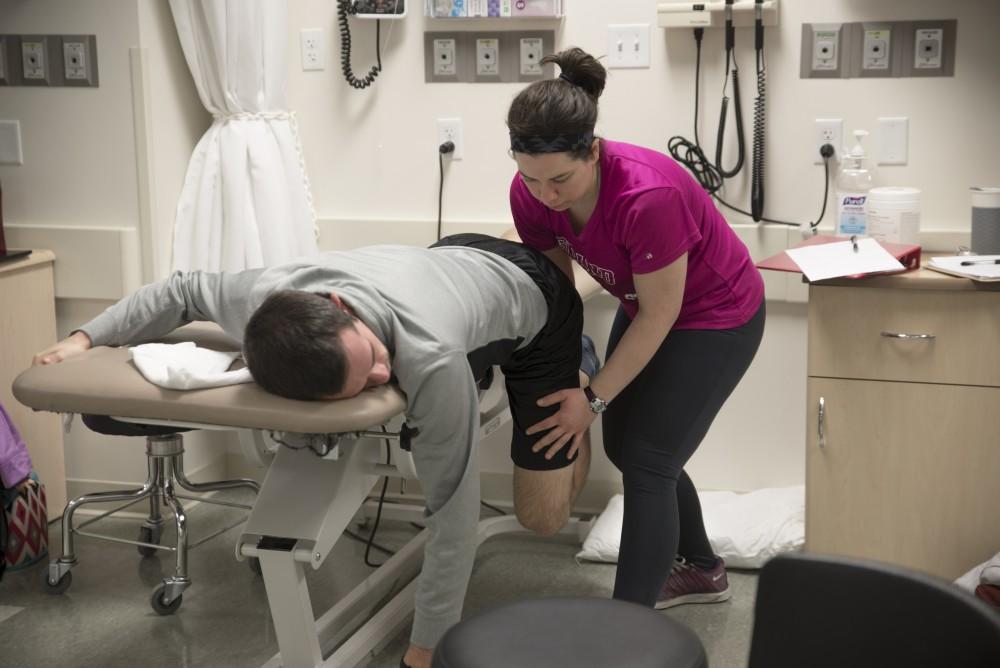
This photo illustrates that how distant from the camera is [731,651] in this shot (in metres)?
2.34

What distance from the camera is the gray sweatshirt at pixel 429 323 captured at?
1.73 m

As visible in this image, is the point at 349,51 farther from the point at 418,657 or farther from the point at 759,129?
the point at 418,657

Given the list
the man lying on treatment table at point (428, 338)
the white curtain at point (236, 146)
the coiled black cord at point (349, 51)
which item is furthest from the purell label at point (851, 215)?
the white curtain at point (236, 146)

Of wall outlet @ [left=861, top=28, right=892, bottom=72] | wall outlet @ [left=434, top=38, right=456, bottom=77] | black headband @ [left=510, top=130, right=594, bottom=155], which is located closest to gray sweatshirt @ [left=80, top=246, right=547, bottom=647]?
black headband @ [left=510, top=130, right=594, bottom=155]

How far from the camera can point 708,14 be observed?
279cm

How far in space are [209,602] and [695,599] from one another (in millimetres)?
1092

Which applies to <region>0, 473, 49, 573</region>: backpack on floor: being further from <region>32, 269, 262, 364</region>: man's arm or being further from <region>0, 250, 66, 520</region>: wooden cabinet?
<region>32, 269, 262, 364</region>: man's arm

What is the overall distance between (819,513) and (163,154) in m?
1.87

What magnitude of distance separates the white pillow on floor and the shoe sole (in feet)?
0.43

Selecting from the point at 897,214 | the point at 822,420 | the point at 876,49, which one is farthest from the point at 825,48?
the point at 822,420

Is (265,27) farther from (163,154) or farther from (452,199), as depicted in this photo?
(452,199)

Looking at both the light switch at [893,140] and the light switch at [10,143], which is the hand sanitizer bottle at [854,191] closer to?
the light switch at [893,140]

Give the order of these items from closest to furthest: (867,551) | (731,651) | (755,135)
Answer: (731,651) < (867,551) < (755,135)

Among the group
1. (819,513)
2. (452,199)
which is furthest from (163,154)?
(819,513)
